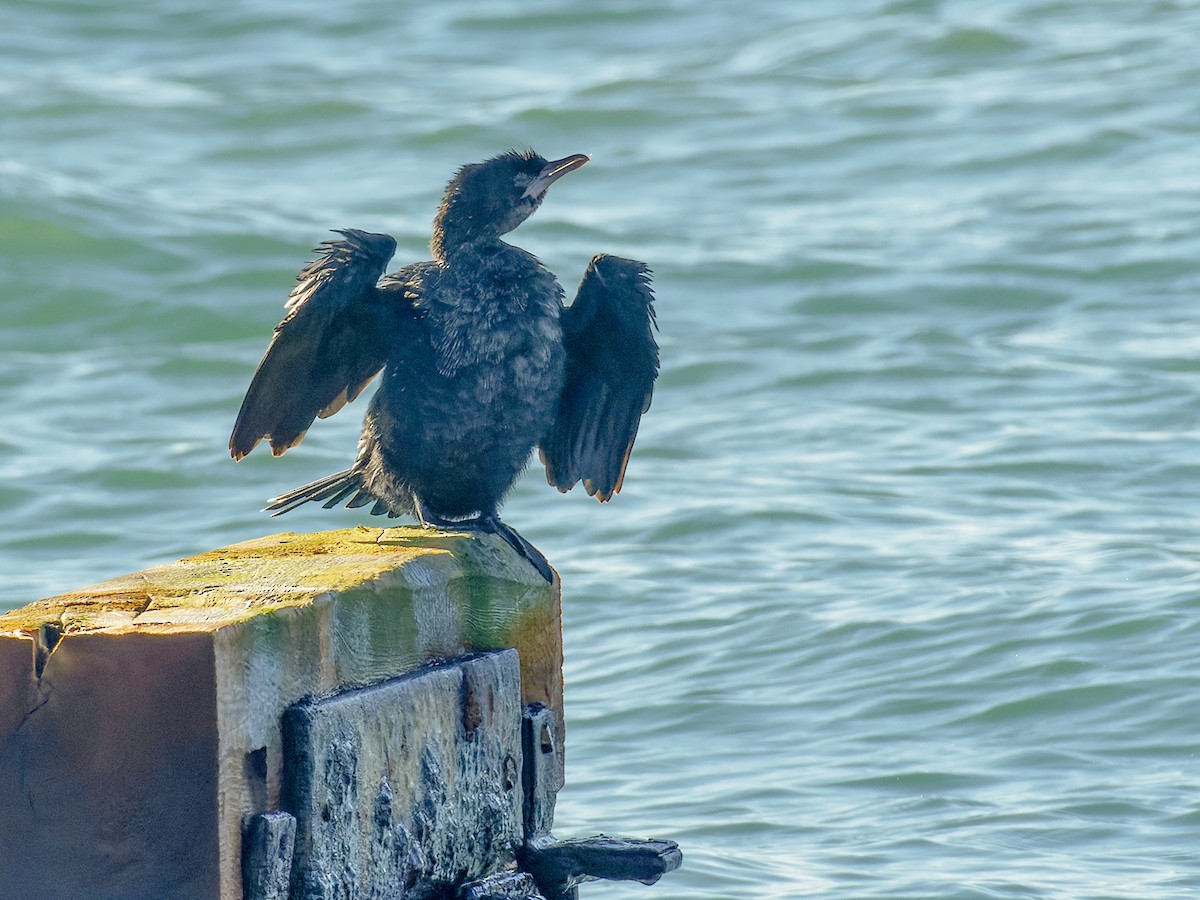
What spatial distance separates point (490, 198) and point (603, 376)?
0.52 meters

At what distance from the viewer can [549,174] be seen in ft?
17.0

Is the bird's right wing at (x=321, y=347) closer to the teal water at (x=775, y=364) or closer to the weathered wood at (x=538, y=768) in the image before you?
the weathered wood at (x=538, y=768)

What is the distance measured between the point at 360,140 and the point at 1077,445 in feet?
23.7

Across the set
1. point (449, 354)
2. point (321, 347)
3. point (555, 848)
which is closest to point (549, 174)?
point (449, 354)

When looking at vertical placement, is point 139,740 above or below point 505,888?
above

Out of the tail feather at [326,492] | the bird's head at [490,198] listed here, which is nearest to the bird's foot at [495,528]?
the tail feather at [326,492]

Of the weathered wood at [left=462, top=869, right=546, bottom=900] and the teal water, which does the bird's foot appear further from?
the teal water

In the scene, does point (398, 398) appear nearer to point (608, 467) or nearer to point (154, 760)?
point (608, 467)

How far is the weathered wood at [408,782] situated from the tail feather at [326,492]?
959mm

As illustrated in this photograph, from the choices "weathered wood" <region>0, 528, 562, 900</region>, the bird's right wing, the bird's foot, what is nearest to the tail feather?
the bird's right wing

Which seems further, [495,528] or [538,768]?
[495,528]

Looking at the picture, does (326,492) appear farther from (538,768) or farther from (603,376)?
(538,768)

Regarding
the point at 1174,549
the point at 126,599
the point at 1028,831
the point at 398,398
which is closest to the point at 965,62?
the point at 1174,549

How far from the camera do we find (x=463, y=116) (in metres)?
15.6
